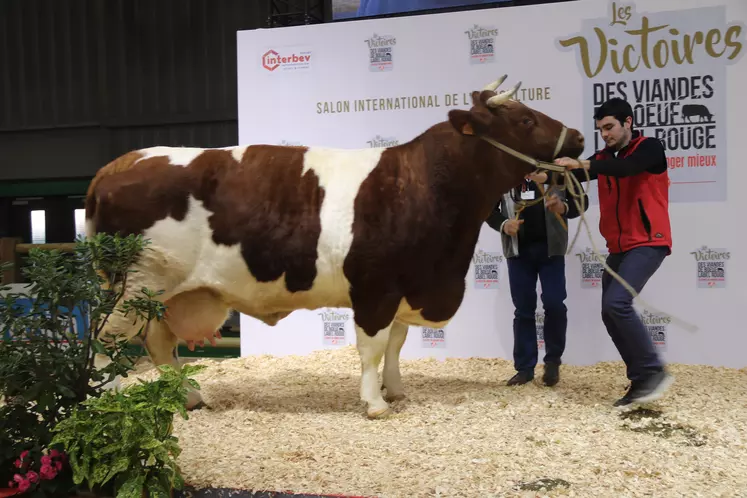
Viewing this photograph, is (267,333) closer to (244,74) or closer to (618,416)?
(244,74)

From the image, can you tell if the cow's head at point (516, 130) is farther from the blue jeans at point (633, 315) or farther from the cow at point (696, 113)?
the cow at point (696, 113)

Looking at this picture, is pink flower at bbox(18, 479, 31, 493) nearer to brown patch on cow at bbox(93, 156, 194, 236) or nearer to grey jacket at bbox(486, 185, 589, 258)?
brown patch on cow at bbox(93, 156, 194, 236)

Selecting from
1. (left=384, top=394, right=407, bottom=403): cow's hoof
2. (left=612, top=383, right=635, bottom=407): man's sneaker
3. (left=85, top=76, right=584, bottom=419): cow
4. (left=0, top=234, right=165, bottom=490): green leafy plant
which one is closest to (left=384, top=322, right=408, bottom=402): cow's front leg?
(left=384, top=394, right=407, bottom=403): cow's hoof

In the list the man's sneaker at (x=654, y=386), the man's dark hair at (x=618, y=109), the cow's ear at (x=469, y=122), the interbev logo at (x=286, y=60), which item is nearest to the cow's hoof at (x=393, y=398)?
the man's sneaker at (x=654, y=386)

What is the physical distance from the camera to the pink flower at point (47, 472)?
8.29 feet

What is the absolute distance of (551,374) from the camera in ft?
14.3

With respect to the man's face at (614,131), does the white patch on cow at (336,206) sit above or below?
below

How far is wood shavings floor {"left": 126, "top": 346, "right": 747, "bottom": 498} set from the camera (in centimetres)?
264

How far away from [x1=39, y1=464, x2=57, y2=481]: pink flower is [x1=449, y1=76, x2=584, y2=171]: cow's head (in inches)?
98.1

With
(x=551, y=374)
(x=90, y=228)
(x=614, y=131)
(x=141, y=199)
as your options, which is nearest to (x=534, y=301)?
(x=551, y=374)

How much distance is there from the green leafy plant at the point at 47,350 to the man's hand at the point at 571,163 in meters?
2.30

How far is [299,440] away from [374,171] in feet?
4.84

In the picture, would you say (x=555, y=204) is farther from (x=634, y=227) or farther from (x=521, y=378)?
(x=521, y=378)

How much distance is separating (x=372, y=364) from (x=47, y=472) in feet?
5.50
